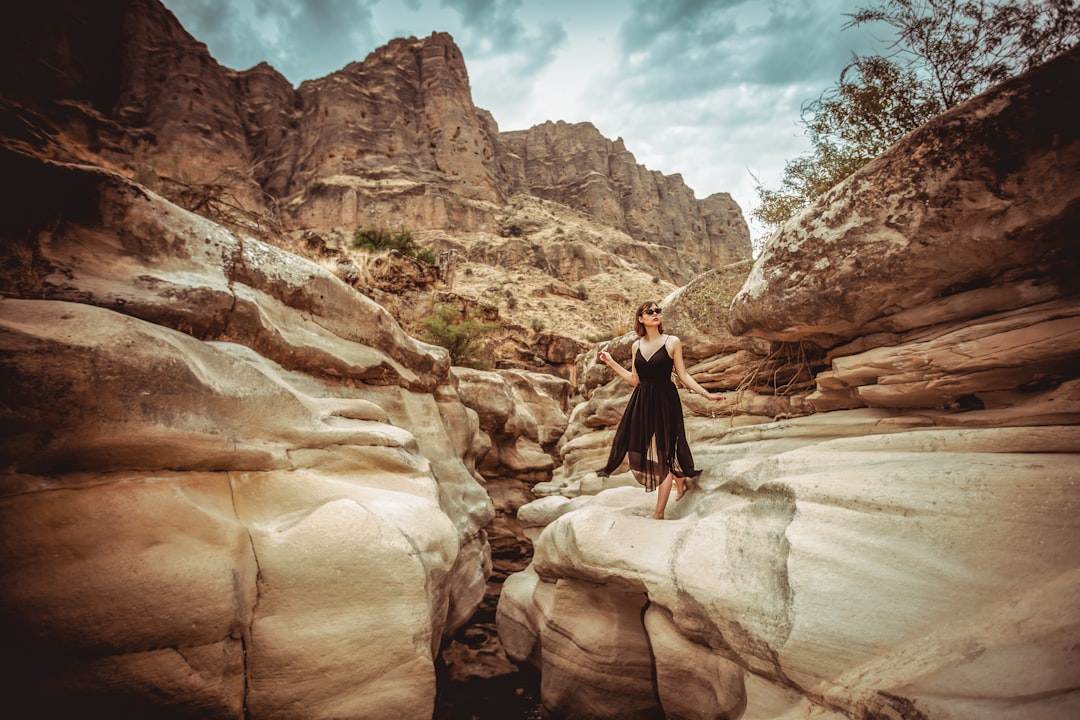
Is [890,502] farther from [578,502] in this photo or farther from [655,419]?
[578,502]

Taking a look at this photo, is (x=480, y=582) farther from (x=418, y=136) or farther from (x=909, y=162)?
(x=418, y=136)

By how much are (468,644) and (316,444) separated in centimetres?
292

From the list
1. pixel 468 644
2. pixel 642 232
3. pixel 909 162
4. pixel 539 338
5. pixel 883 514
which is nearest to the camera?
pixel 883 514

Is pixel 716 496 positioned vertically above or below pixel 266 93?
below

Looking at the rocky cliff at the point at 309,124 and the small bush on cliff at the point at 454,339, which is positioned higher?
the rocky cliff at the point at 309,124

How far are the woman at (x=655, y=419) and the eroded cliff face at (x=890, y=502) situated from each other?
0.32 m

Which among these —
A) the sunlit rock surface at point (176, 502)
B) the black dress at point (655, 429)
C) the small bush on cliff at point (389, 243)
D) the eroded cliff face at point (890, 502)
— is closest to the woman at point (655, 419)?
the black dress at point (655, 429)

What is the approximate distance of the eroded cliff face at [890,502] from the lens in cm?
204

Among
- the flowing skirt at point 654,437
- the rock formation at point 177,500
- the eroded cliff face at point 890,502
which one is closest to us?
the eroded cliff face at point 890,502

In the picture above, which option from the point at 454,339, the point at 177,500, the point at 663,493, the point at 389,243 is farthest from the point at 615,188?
the point at 177,500

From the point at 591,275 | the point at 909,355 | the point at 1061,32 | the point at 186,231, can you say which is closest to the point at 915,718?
the point at 909,355

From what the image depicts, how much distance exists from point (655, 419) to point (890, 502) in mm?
1854

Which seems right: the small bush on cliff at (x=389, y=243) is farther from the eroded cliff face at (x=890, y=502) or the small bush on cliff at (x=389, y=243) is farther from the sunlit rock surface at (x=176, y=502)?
the eroded cliff face at (x=890, y=502)

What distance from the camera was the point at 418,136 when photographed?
56.8 meters
